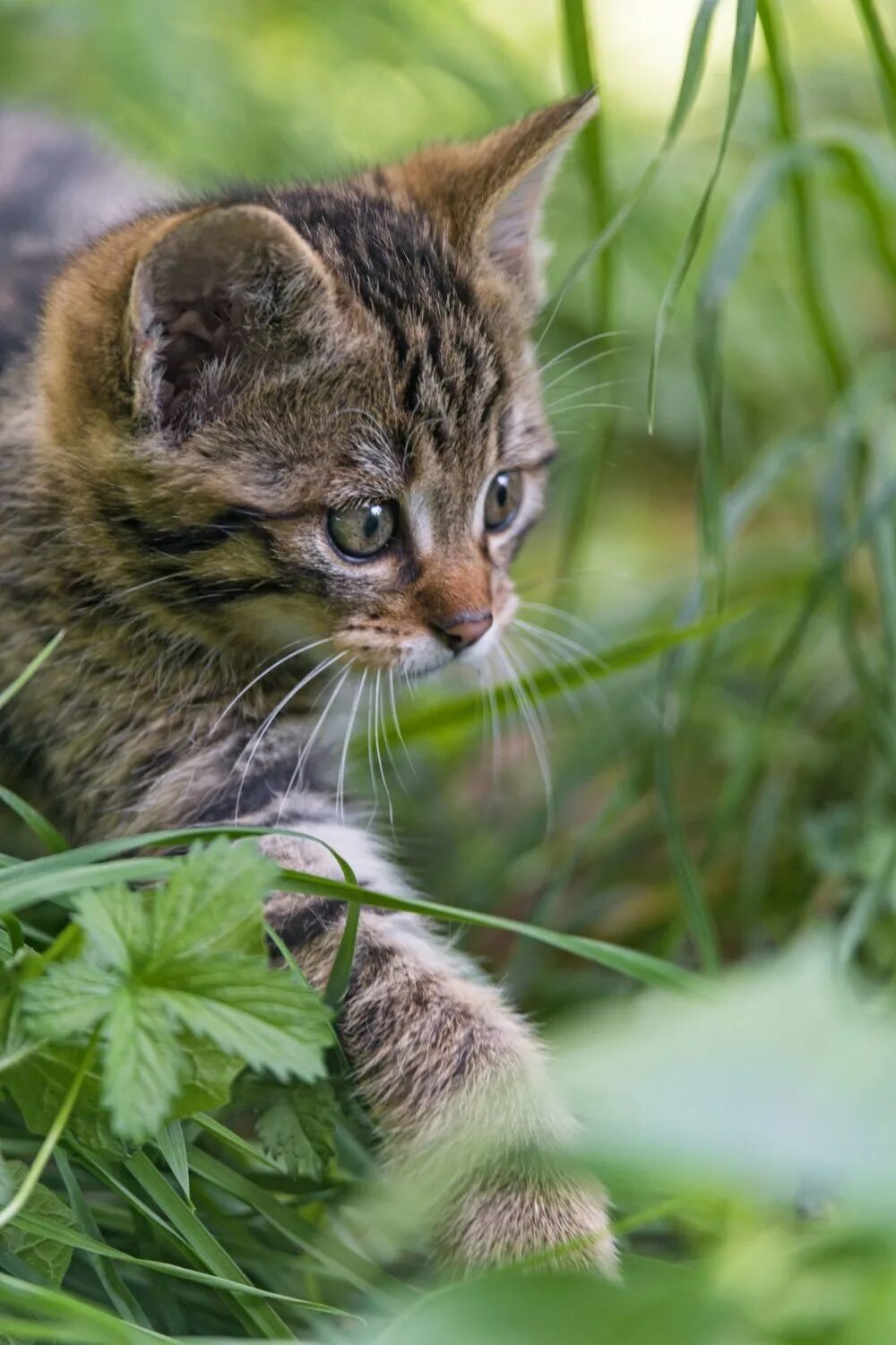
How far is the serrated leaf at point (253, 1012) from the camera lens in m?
0.95

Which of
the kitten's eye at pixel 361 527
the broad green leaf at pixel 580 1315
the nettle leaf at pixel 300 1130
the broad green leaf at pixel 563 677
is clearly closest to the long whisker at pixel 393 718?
the broad green leaf at pixel 563 677

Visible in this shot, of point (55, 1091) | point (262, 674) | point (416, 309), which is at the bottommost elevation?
point (55, 1091)

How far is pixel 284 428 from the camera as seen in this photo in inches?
57.4

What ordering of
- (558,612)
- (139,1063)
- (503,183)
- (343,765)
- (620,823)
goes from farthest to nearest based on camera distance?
(620,823) < (558,612) < (503,183) < (343,765) < (139,1063)

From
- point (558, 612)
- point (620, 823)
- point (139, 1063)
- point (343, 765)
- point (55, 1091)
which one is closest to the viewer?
point (139, 1063)

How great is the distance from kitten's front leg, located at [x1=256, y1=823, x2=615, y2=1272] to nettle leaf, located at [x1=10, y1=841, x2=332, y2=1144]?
269mm

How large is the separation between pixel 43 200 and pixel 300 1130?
166 cm

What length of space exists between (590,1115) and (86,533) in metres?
1.05

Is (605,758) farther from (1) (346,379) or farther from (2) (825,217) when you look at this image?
(2) (825,217)

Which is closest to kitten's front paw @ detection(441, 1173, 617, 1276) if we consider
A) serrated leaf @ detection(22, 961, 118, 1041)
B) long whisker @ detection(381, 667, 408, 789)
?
serrated leaf @ detection(22, 961, 118, 1041)

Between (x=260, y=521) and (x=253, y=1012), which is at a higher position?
(x=260, y=521)

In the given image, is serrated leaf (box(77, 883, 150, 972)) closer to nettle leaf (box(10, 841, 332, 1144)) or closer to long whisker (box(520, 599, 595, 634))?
nettle leaf (box(10, 841, 332, 1144))

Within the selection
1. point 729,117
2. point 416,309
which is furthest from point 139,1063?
point 729,117

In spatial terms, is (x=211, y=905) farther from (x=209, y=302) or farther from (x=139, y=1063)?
(x=209, y=302)
